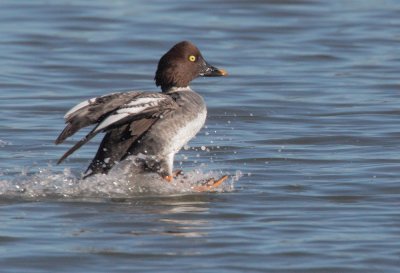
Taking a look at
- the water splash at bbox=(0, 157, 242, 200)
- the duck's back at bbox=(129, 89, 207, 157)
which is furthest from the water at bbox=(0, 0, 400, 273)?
the duck's back at bbox=(129, 89, 207, 157)

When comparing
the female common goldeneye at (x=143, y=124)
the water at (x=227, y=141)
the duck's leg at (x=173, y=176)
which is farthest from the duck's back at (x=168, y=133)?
the water at (x=227, y=141)

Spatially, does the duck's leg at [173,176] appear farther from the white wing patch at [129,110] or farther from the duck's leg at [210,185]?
the white wing patch at [129,110]

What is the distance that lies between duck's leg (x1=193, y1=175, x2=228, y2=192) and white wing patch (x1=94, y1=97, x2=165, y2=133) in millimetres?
736

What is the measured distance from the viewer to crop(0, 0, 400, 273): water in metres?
8.01

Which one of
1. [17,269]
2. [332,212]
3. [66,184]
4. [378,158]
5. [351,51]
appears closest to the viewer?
[17,269]

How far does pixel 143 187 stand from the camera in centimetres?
970

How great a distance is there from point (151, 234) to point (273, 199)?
4.73ft

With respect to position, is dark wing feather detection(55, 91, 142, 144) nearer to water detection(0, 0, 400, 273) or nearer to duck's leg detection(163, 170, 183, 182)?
water detection(0, 0, 400, 273)

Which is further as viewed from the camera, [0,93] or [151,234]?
[0,93]

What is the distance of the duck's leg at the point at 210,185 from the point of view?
979 cm

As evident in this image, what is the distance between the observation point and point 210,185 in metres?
9.87

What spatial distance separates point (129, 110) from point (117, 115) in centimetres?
12

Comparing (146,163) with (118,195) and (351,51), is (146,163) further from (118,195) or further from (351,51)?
(351,51)

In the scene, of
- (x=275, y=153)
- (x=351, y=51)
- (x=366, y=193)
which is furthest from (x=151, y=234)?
(x=351, y=51)
